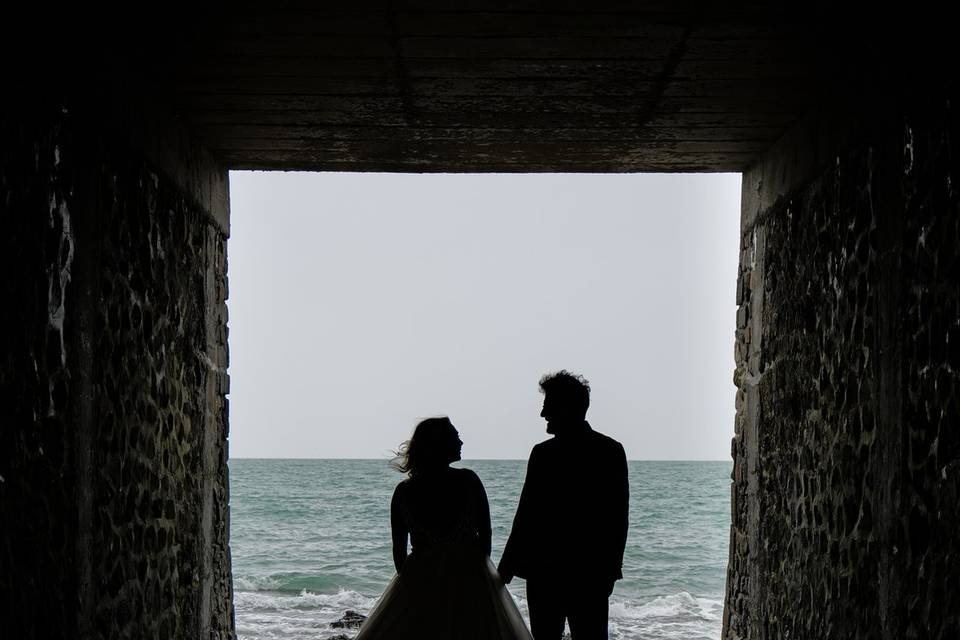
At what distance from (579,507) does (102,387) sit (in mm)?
1974

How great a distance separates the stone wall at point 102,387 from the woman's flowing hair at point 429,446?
1.19 meters

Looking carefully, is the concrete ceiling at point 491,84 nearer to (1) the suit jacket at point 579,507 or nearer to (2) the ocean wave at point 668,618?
(1) the suit jacket at point 579,507

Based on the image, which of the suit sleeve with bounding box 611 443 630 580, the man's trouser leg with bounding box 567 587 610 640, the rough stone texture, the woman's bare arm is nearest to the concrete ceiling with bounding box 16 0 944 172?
the rough stone texture

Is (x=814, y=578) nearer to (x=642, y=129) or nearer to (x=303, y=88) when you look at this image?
(x=642, y=129)

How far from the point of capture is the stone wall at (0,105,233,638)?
3.24 metres

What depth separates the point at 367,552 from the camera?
83.1ft

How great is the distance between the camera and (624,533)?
4.42 meters

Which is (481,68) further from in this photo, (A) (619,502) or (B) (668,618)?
(B) (668,618)

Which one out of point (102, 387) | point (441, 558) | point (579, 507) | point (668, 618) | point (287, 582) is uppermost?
point (102, 387)

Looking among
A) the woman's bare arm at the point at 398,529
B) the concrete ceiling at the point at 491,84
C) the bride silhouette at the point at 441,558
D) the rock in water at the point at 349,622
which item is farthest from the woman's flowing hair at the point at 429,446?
the rock in water at the point at 349,622

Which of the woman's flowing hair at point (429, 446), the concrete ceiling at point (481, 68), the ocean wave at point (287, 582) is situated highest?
the concrete ceiling at point (481, 68)

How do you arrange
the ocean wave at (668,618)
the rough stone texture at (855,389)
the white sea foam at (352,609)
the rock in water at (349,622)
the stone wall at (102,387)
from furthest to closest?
the ocean wave at (668,618) < the white sea foam at (352,609) < the rock in water at (349,622) < the rough stone texture at (855,389) < the stone wall at (102,387)

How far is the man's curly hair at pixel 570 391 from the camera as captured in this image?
4414mm

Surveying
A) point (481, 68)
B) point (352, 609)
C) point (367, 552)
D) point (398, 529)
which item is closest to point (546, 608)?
point (398, 529)
